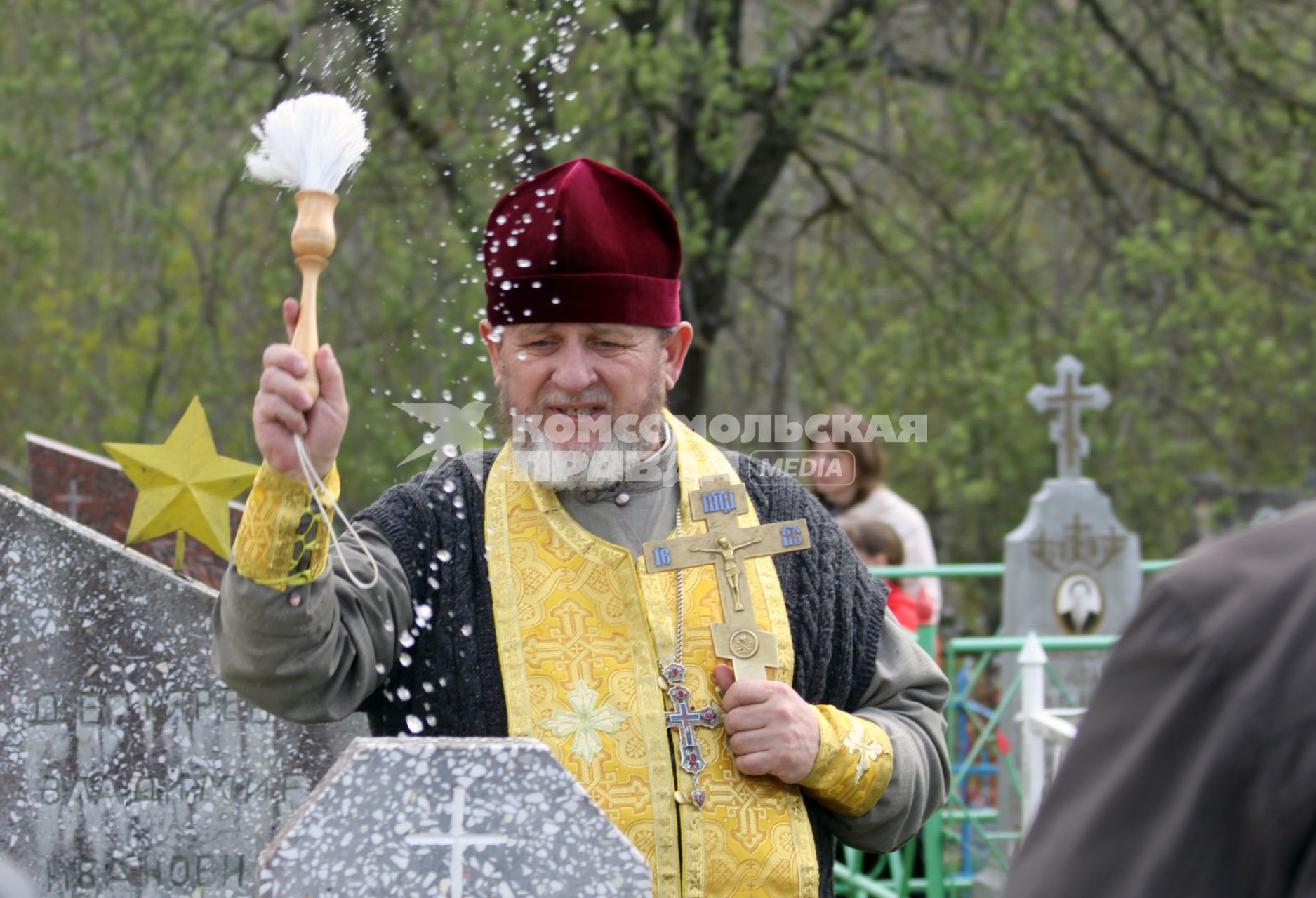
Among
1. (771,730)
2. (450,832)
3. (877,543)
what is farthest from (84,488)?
(877,543)

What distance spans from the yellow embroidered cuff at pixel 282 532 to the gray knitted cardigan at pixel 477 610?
27cm

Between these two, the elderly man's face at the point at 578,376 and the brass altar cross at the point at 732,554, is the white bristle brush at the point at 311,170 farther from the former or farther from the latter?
the brass altar cross at the point at 732,554

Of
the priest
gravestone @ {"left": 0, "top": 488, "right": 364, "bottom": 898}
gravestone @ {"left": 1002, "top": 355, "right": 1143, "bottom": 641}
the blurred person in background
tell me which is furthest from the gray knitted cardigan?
gravestone @ {"left": 1002, "top": 355, "right": 1143, "bottom": 641}

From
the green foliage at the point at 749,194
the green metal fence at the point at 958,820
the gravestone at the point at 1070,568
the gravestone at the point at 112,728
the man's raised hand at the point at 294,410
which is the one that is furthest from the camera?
the green foliage at the point at 749,194

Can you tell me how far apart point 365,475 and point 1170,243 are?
16.2 feet

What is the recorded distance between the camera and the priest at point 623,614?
1.98 meters

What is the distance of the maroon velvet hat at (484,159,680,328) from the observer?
2150 mm

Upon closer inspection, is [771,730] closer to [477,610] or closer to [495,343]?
[477,610]

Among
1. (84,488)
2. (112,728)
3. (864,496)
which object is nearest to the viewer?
(112,728)

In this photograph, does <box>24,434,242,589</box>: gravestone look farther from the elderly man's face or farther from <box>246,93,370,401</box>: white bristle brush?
<box>246,93,370,401</box>: white bristle brush

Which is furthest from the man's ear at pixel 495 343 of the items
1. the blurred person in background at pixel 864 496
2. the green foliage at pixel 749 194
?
the blurred person in background at pixel 864 496

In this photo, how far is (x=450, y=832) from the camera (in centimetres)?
133

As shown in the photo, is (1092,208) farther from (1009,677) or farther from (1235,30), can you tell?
(1009,677)

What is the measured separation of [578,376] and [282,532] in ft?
1.69
